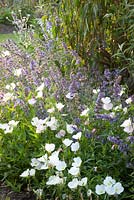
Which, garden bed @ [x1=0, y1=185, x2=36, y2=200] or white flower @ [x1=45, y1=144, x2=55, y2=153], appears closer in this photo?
white flower @ [x1=45, y1=144, x2=55, y2=153]

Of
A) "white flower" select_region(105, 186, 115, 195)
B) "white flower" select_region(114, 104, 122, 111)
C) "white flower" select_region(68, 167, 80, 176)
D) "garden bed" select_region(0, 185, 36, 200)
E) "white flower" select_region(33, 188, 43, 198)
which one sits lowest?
"garden bed" select_region(0, 185, 36, 200)

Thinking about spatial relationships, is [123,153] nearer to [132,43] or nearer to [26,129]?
[26,129]

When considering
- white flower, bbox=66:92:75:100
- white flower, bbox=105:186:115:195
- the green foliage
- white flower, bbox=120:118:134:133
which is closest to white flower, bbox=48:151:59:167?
white flower, bbox=105:186:115:195

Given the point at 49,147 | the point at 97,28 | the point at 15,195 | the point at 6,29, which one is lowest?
the point at 15,195

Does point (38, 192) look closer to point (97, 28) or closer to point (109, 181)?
point (109, 181)

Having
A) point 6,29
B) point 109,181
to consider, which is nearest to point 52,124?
point 109,181

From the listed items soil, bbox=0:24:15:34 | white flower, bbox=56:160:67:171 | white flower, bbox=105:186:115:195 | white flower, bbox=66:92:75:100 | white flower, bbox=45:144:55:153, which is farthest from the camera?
soil, bbox=0:24:15:34

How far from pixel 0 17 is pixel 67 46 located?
6.40m

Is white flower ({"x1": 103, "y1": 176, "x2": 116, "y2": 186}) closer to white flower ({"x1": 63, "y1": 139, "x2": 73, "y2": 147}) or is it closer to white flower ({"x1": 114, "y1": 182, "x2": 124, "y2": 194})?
white flower ({"x1": 114, "y1": 182, "x2": 124, "y2": 194})

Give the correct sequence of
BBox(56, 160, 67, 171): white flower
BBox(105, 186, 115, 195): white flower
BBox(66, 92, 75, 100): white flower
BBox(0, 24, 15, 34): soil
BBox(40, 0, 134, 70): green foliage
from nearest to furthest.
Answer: BBox(105, 186, 115, 195): white flower → BBox(56, 160, 67, 171): white flower → BBox(66, 92, 75, 100): white flower → BBox(40, 0, 134, 70): green foliage → BBox(0, 24, 15, 34): soil

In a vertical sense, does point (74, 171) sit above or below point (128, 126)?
below

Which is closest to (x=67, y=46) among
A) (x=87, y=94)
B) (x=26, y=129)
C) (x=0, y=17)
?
(x=87, y=94)

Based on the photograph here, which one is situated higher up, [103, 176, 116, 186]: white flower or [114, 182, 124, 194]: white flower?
[103, 176, 116, 186]: white flower

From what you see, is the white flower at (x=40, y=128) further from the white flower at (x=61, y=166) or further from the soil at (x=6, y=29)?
the soil at (x=6, y=29)
